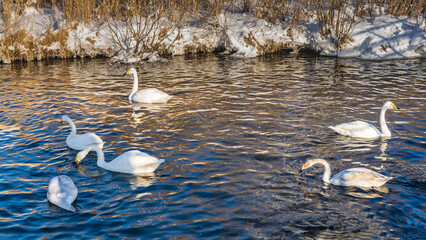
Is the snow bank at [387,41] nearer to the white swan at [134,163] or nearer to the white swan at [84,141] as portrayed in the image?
the white swan at [84,141]

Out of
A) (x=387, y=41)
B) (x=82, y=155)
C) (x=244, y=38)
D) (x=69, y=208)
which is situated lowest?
(x=69, y=208)

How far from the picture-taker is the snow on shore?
2400 cm

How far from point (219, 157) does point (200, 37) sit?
18196 mm

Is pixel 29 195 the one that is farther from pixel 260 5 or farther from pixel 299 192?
pixel 260 5

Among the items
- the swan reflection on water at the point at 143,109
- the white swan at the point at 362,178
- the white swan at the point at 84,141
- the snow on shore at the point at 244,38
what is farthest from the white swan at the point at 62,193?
the snow on shore at the point at 244,38

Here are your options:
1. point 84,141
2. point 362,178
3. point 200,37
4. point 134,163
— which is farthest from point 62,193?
point 200,37

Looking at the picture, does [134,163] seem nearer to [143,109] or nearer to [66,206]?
[66,206]

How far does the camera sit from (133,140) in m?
10.8

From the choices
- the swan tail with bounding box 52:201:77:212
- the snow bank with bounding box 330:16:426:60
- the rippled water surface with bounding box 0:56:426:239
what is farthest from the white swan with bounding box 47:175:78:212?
the snow bank with bounding box 330:16:426:60

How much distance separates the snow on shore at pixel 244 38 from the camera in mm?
24000

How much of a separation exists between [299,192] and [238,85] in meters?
9.94

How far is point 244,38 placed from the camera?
85.3ft

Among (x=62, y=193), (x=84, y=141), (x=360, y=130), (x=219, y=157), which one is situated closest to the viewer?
(x=62, y=193)

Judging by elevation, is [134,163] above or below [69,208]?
above
